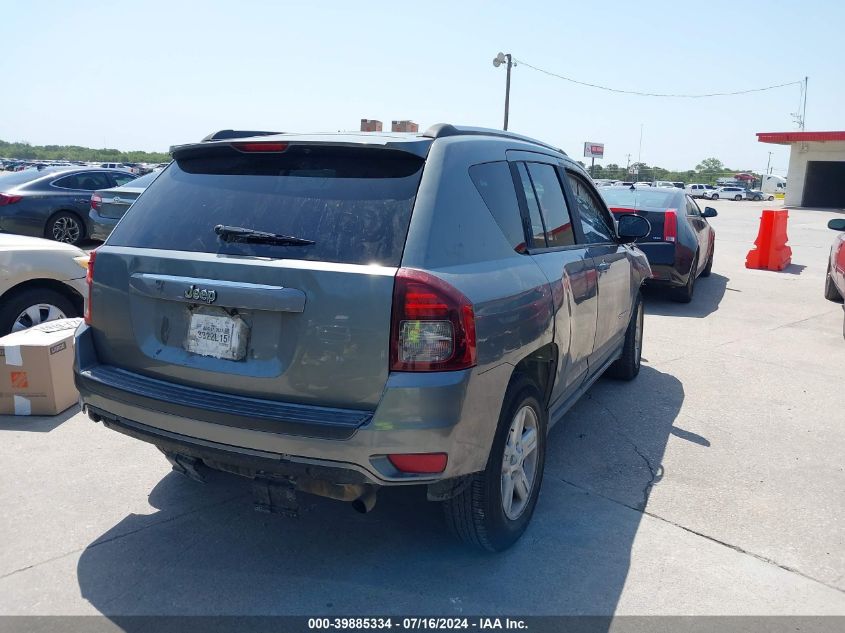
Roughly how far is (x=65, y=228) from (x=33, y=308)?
28.7 feet

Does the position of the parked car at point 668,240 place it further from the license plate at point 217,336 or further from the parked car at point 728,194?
the parked car at point 728,194

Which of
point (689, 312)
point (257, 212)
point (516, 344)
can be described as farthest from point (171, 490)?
point (689, 312)

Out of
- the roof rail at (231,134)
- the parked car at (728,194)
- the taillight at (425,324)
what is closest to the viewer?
the taillight at (425,324)

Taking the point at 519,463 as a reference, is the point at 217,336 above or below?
above

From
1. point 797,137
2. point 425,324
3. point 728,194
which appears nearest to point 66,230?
point 425,324

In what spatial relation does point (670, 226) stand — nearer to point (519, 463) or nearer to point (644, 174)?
point (519, 463)

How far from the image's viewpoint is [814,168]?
43188 mm

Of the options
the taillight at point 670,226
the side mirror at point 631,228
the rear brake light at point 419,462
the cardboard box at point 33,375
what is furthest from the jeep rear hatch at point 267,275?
the taillight at point 670,226

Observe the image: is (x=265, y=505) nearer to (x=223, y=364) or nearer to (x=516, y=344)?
(x=223, y=364)

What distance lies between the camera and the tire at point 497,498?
3057 mm

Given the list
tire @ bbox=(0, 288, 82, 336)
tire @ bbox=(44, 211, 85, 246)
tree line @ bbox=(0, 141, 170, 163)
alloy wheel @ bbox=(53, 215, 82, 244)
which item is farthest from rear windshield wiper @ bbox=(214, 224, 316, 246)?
tree line @ bbox=(0, 141, 170, 163)

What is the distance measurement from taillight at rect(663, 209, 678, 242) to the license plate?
767 cm

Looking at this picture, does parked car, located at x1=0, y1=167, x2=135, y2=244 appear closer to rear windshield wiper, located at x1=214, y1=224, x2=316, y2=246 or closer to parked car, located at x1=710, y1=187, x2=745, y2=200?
rear windshield wiper, located at x1=214, y1=224, x2=316, y2=246

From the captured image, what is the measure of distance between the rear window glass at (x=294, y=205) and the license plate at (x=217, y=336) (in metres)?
0.27
